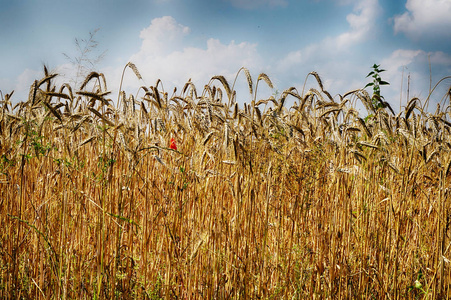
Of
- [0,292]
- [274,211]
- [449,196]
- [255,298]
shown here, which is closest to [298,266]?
[255,298]

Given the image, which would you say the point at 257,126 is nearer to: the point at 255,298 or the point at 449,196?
the point at 255,298

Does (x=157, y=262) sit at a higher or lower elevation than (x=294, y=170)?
lower

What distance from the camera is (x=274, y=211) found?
Result: 302 centimetres

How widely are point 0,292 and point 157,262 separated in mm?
909

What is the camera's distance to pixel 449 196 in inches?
98.2

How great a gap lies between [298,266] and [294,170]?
714 millimetres

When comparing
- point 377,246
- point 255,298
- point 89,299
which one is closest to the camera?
point 89,299

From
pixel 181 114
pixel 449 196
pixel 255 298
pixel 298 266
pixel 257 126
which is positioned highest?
pixel 181 114

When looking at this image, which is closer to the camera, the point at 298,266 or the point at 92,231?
the point at 298,266

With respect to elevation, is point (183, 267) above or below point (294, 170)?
below

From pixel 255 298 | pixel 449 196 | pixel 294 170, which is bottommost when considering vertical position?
pixel 255 298

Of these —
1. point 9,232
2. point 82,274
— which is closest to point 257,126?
point 82,274

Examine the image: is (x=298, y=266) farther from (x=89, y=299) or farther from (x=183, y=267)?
(x=89, y=299)

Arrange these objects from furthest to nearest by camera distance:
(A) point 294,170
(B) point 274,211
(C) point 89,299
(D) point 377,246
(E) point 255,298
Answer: (B) point 274,211, (A) point 294,170, (D) point 377,246, (E) point 255,298, (C) point 89,299
